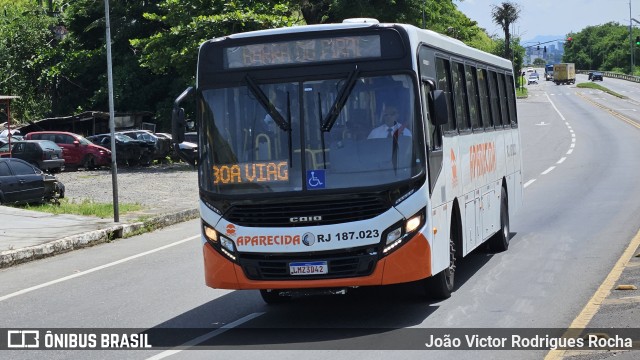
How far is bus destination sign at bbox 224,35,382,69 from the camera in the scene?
33.6ft

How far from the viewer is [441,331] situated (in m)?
9.66

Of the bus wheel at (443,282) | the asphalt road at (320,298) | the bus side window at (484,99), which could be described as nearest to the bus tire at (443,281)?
the bus wheel at (443,282)

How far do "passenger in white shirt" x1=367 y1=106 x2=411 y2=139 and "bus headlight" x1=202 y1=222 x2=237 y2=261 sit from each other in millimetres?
1822

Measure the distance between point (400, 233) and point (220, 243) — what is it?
5.84 feet

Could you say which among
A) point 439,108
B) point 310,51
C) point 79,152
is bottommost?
point 79,152

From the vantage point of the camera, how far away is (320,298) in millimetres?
12094

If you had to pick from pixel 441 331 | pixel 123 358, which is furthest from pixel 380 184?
pixel 123 358

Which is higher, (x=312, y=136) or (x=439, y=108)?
(x=439, y=108)

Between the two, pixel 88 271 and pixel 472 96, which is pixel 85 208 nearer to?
pixel 88 271

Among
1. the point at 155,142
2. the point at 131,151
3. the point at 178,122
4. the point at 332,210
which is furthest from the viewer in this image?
the point at 155,142

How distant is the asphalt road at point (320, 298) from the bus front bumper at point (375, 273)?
1.49 feet

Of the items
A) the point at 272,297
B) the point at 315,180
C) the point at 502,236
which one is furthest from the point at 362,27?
the point at 502,236

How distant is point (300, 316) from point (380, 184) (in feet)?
6.38

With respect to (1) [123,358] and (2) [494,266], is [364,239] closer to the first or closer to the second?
(1) [123,358]
